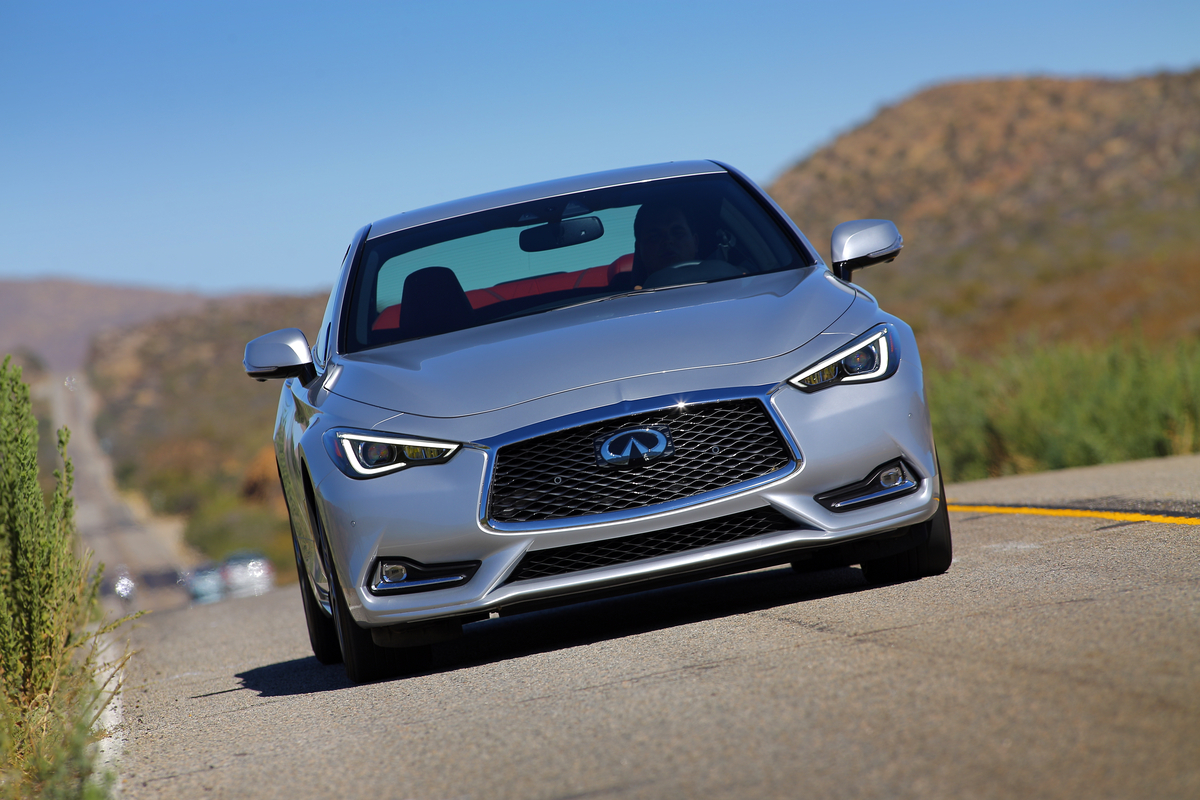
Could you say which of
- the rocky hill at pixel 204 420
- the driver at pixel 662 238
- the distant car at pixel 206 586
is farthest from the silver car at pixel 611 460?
the rocky hill at pixel 204 420

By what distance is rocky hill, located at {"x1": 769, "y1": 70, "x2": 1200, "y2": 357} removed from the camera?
34531 mm

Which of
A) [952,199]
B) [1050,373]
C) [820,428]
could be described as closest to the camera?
[820,428]

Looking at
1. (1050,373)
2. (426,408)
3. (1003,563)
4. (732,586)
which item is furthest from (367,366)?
(1050,373)

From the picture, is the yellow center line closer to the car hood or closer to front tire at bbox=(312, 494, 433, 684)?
the car hood

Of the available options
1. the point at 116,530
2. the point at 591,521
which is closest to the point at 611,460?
the point at 591,521

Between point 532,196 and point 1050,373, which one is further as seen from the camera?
point 1050,373

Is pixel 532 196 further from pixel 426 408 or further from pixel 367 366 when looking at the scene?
pixel 426 408

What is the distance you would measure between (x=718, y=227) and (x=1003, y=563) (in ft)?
6.14

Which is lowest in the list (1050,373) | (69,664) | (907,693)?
(1050,373)

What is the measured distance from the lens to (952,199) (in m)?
66.1

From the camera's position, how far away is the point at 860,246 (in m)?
5.99

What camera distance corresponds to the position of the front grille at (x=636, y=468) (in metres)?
4.72

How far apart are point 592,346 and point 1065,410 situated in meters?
9.62

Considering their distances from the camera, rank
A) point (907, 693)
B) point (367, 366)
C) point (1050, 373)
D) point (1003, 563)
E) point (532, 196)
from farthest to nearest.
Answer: point (1050, 373), point (532, 196), point (1003, 563), point (367, 366), point (907, 693)
